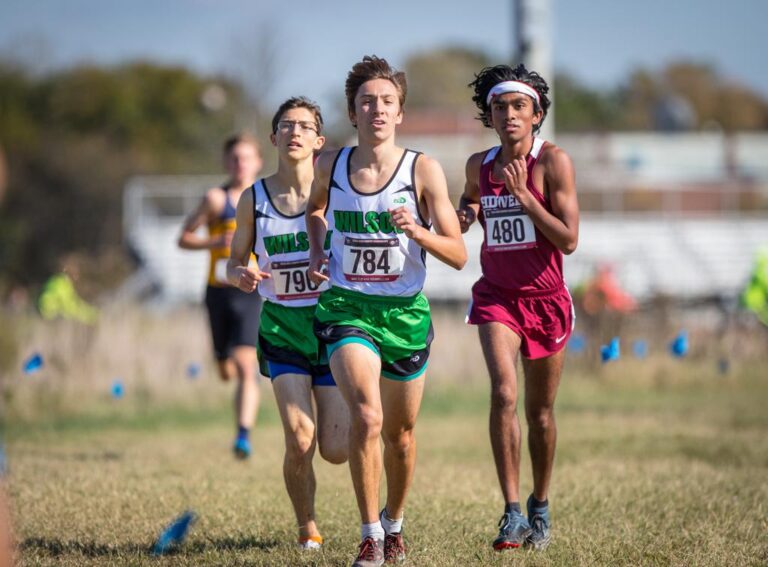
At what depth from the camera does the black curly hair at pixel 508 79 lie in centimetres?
662

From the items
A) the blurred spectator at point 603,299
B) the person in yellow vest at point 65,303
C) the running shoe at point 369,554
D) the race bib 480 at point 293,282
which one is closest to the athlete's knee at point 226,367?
the race bib 480 at point 293,282

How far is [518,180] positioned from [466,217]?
0.45 m

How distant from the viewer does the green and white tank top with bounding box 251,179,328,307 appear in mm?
6484

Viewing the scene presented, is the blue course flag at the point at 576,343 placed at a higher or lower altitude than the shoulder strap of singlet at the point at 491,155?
lower

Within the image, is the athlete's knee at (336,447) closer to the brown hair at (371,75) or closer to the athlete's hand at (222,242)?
the brown hair at (371,75)

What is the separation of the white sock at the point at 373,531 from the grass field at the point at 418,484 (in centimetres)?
33

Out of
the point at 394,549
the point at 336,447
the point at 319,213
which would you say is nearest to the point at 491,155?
the point at 319,213

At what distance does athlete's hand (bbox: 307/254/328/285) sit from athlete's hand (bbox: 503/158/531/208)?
107 centimetres

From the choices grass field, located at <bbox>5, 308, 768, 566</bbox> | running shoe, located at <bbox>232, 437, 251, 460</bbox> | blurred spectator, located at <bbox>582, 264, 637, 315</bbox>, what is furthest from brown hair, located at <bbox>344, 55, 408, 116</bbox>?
blurred spectator, located at <bbox>582, 264, 637, 315</bbox>

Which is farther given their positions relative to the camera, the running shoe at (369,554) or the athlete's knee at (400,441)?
the athlete's knee at (400,441)

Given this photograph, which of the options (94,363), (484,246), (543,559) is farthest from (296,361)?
(94,363)

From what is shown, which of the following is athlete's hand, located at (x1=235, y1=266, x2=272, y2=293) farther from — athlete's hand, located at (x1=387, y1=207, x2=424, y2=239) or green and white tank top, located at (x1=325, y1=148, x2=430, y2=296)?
athlete's hand, located at (x1=387, y1=207, x2=424, y2=239)

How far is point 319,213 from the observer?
6168 millimetres

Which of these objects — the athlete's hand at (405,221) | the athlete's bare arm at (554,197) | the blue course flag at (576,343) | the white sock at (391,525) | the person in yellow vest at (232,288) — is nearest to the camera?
the athlete's hand at (405,221)
